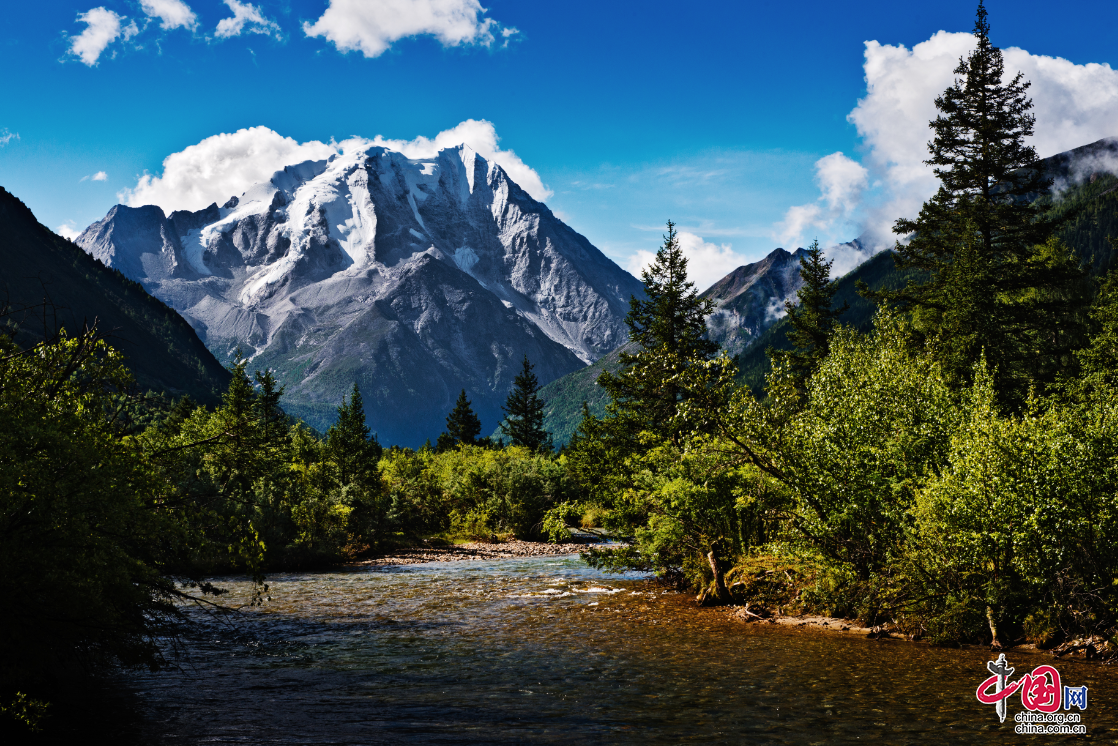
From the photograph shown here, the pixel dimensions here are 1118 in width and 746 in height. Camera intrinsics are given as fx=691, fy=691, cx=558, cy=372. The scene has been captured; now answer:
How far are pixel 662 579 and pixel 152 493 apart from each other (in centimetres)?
1958

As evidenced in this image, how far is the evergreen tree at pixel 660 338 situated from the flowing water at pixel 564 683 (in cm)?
953

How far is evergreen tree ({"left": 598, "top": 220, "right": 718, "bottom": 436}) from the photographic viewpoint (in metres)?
28.8

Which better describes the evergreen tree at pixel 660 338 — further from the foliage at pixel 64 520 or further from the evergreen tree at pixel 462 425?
the evergreen tree at pixel 462 425

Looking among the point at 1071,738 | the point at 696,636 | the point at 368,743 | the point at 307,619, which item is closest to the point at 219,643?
the point at 307,619

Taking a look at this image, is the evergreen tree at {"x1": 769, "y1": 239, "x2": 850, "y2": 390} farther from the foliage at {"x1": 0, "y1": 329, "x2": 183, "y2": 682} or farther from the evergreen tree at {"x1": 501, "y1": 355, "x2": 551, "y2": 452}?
the evergreen tree at {"x1": 501, "y1": 355, "x2": 551, "y2": 452}

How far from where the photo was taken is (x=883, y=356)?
2216 centimetres

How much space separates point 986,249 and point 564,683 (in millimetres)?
28920

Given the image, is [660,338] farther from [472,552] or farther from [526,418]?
[526,418]

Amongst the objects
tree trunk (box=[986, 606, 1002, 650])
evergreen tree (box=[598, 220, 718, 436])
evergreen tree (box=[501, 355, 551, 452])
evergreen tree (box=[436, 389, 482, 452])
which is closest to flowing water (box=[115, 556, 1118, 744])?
tree trunk (box=[986, 606, 1002, 650])

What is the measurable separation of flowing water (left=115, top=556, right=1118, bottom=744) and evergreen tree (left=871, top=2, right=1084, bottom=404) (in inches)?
660

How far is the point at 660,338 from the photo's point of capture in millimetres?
31609

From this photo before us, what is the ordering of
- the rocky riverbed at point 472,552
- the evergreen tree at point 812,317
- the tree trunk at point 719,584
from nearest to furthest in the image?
the tree trunk at point 719,584
the rocky riverbed at point 472,552
the evergreen tree at point 812,317

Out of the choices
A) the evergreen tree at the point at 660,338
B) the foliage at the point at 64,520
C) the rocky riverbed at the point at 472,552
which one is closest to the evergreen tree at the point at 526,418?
the rocky riverbed at the point at 472,552

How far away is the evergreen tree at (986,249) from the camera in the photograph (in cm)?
2789
